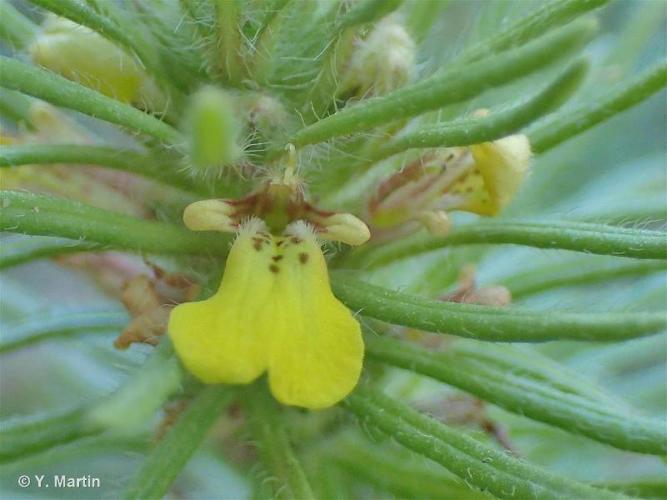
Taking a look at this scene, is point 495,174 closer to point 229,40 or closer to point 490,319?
point 490,319

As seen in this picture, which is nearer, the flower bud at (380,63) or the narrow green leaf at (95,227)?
the narrow green leaf at (95,227)

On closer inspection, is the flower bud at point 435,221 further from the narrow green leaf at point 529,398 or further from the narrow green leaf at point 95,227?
the narrow green leaf at point 95,227

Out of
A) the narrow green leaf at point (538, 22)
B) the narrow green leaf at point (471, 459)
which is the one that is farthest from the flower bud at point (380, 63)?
the narrow green leaf at point (471, 459)

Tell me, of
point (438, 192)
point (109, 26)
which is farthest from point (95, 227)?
point (438, 192)

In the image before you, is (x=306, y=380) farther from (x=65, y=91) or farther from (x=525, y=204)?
(x=525, y=204)

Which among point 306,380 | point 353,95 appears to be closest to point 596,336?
point 306,380

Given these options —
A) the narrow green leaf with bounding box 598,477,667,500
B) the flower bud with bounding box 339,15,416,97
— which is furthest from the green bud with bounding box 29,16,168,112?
the narrow green leaf with bounding box 598,477,667,500
